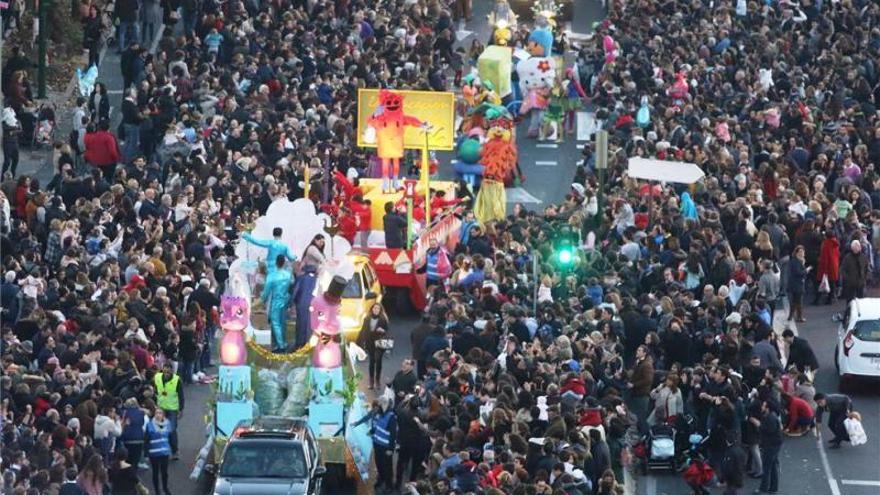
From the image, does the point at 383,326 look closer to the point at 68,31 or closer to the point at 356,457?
the point at 356,457

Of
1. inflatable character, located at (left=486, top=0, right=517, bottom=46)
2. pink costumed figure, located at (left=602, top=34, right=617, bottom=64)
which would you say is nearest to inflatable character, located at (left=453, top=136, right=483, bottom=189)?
pink costumed figure, located at (left=602, top=34, right=617, bottom=64)

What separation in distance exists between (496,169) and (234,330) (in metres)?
14.3

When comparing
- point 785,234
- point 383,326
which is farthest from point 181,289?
point 785,234

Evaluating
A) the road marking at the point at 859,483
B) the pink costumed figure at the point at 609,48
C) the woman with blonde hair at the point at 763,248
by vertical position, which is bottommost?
the road marking at the point at 859,483

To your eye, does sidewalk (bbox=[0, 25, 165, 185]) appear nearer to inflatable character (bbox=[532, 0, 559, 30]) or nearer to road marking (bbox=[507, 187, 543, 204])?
road marking (bbox=[507, 187, 543, 204])

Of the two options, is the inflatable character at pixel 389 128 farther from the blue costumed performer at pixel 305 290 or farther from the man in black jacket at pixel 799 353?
the man in black jacket at pixel 799 353

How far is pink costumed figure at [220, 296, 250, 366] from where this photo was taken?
137ft

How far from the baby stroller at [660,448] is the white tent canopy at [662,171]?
28.0ft

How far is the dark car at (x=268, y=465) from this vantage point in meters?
39.6

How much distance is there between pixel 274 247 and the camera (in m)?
44.0

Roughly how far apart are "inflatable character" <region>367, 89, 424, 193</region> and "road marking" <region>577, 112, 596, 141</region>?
30.4ft

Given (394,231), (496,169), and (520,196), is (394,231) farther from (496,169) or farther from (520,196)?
(520,196)

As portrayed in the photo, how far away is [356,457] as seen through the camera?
42.0 m

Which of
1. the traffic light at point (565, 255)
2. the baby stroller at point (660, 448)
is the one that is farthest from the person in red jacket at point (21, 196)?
the baby stroller at point (660, 448)
